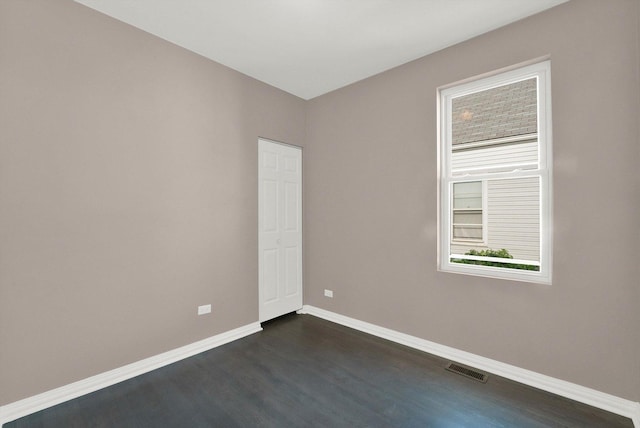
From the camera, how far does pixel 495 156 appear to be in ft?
8.57

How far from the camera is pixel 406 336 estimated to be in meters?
3.05

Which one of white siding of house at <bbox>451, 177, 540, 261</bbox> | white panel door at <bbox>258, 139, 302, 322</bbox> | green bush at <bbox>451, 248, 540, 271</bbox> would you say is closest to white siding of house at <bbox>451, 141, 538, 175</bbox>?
white siding of house at <bbox>451, 177, 540, 261</bbox>

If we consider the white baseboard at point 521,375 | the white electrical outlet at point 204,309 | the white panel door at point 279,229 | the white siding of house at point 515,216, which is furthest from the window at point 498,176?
the white electrical outlet at point 204,309

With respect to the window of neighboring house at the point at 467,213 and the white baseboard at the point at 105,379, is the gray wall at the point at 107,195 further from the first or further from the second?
the window of neighboring house at the point at 467,213

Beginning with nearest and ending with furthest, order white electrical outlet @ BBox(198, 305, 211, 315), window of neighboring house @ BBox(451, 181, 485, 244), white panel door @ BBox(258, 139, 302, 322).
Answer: window of neighboring house @ BBox(451, 181, 485, 244), white electrical outlet @ BBox(198, 305, 211, 315), white panel door @ BBox(258, 139, 302, 322)

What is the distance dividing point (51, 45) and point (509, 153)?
3.76 meters

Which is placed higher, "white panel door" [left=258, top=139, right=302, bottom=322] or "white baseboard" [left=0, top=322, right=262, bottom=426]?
"white panel door" [left=258, top=139, right=302, bottom=322]

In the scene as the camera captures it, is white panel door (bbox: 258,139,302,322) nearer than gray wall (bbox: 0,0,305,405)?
No

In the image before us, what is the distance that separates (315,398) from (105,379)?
66.8 inches

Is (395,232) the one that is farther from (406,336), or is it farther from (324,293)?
(324,293)

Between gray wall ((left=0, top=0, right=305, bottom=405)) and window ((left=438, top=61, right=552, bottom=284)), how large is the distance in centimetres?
230

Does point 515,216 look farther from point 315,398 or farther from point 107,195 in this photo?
point 107,195

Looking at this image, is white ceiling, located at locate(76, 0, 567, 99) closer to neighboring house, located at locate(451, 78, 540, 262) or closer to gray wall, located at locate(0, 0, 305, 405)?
gray wall, located at locate(0, 0, 305, 405)

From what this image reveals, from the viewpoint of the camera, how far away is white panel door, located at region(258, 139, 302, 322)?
11.7 ft
